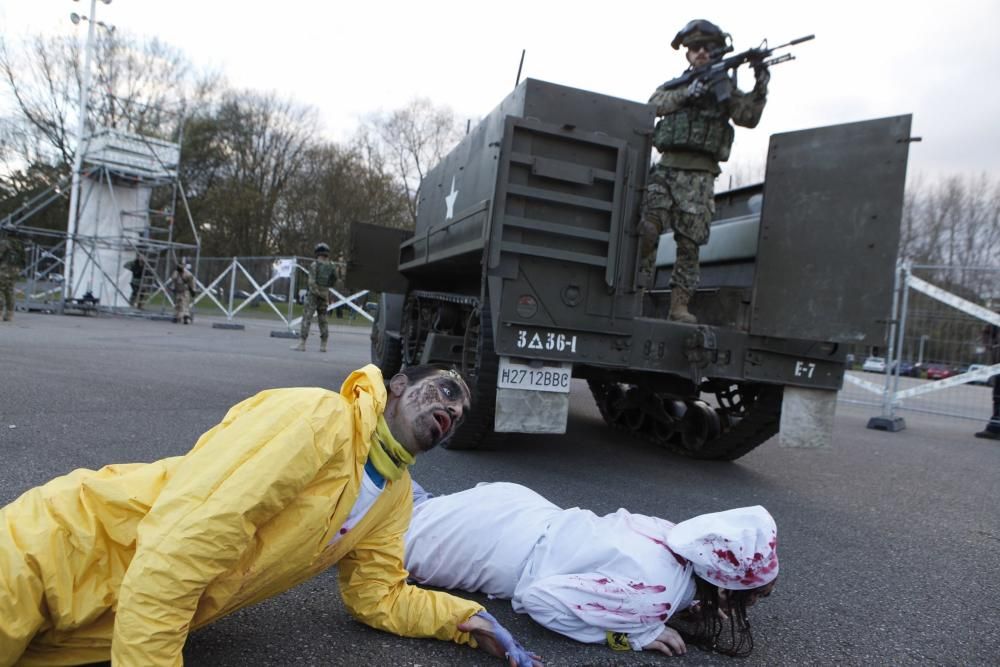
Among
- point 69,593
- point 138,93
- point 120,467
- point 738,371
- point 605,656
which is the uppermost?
point 138,93

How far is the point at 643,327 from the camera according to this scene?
464 centimetres

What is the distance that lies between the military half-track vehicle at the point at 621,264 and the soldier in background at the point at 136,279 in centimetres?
1690

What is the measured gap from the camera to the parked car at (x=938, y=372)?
9586 mm

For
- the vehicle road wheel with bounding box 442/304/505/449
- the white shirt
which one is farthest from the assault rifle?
the white shirt

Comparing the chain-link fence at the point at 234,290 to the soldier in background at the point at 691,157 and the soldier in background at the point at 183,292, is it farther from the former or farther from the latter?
the soldier in background at the point at 691,157

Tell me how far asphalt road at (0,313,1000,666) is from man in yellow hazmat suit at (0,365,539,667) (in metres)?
0.42

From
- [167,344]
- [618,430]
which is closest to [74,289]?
[167,344]

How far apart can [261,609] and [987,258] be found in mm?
36174

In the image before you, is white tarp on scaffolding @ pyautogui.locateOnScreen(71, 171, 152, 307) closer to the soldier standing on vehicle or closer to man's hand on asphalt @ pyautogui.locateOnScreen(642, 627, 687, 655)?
the soldier standing on vehicle

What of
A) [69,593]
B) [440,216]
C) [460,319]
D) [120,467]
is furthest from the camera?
[440,216]

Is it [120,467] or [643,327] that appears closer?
[120,467]

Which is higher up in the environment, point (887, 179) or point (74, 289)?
point (887, 179)

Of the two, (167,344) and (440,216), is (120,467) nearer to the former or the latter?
(440,216)

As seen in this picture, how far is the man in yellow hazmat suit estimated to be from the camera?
151 centimetres
